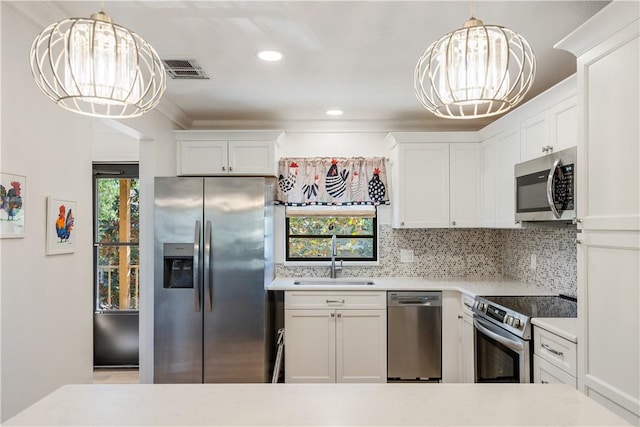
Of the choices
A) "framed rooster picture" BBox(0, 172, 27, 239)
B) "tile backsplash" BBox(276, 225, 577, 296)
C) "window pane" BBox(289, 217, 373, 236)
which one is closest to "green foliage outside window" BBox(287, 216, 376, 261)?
"window pane" BBox(289, 217, 373, 236)

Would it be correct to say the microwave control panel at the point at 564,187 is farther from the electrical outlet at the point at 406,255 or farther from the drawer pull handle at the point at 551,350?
the electrical outlet at the point at 406,255

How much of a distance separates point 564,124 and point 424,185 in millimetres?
1413

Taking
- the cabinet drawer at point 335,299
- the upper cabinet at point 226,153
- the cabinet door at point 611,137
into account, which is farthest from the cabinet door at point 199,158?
the cabinet door at point 611,137

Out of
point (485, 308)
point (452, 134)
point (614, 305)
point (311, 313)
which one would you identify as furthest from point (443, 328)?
point (614, 305)

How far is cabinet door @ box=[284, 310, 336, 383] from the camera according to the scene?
3564 mm

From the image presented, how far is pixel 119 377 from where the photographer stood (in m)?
4.02

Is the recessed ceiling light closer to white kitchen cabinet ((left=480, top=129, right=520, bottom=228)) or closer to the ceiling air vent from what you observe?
the ceiling air vent

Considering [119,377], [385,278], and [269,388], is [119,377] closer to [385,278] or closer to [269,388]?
[385,278]

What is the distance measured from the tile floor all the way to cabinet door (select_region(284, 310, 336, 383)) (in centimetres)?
144

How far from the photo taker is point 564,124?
2.51 m

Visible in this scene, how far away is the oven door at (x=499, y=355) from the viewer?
2354 millimetres

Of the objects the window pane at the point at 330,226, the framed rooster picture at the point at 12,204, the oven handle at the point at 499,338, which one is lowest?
the oven handle at the point at 499,338

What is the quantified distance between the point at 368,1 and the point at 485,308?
206 centimetres

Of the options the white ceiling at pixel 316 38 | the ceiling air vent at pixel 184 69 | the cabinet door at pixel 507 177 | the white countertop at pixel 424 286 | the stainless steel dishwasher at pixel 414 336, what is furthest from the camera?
the stainless steel dishwasher at pixel 414 336
